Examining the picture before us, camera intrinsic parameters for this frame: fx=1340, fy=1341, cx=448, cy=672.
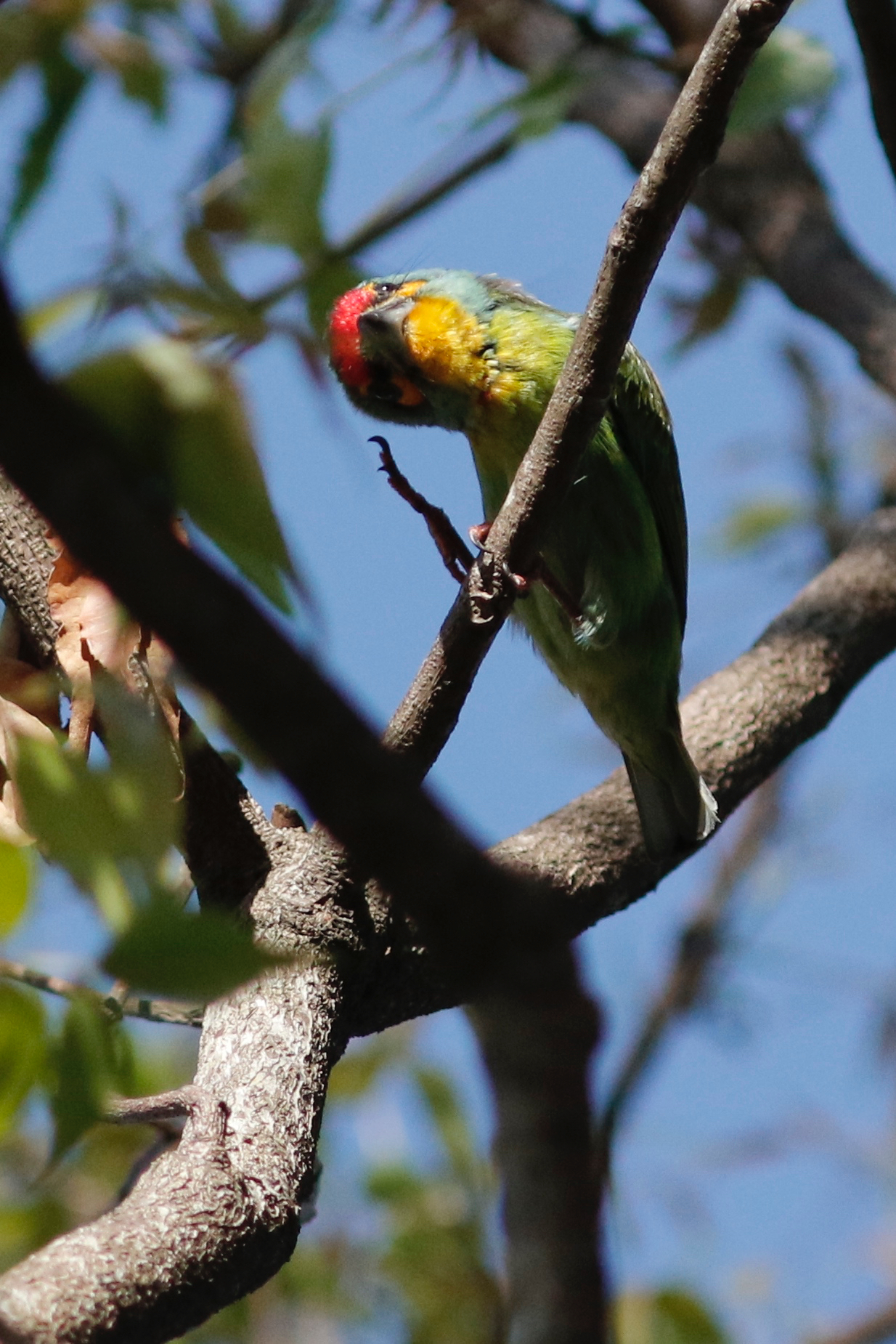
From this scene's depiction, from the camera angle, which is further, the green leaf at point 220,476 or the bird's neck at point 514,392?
the bird's neck at point 514,392

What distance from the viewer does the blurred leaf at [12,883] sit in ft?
2.47

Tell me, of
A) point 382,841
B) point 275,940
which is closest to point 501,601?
point 275,940

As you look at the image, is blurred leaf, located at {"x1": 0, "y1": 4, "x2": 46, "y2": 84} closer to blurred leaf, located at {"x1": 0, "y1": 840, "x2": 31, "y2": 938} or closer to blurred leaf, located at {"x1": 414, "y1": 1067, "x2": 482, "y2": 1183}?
blurred leaf, located at {"x1": 0, "y1": 840, "x2": 31, "y2": 938}

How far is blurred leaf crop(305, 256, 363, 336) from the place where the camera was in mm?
928

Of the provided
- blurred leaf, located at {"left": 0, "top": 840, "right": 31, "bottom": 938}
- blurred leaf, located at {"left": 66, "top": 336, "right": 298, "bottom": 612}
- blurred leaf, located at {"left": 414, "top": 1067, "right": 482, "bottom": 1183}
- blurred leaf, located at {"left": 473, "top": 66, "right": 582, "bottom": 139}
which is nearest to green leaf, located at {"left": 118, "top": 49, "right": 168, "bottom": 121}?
blurred leaf, located at {"left": 473, "top": 66, "right": 582, "bottom": 139}

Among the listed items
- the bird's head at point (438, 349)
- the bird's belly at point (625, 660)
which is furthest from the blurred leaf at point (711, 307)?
the bird's belly at point (625, 660)

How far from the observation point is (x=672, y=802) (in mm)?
2932

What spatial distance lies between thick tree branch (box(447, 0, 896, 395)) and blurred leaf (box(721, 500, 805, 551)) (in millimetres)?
1487

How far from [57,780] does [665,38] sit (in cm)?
367

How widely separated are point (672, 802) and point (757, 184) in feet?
6.44

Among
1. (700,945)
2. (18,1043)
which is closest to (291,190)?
(18,1043)

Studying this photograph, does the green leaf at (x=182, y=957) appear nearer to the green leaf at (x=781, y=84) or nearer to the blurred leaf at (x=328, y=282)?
the blurred leaf at (x=328, y=282)

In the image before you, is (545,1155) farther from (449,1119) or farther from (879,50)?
(879,50)

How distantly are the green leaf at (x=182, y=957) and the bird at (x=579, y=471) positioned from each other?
2348mm
